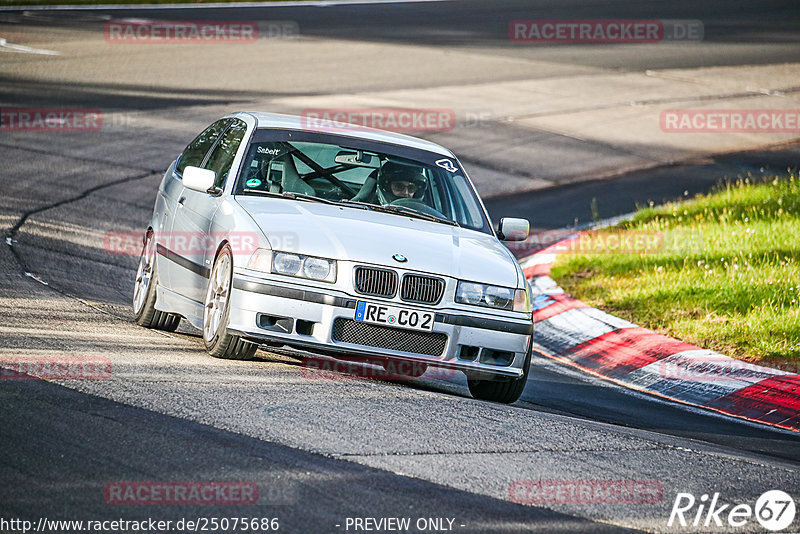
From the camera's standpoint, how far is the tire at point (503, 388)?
766cm

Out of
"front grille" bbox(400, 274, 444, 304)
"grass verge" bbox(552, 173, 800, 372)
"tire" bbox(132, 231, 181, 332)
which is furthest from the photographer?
"grass verge" bbox(552, 173, 800, 372)

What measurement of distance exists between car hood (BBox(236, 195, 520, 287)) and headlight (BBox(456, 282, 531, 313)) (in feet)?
0.16

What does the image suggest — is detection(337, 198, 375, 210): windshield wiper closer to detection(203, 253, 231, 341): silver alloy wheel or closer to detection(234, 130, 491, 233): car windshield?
detection(234, 130, 491, 233): car windshield

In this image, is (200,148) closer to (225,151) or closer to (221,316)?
(225,151)

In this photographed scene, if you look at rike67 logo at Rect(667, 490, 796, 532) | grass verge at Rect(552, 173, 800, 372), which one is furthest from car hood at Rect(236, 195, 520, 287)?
grass verge at Rect(552, 173, 800, 372)

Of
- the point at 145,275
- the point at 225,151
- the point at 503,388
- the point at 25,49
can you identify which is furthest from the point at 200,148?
the point at 25,49

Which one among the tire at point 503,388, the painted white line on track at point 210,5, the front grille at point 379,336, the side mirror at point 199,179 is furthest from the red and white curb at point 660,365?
the painted white line on track at point 210,5

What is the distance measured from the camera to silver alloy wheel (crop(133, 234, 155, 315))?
8.90 m

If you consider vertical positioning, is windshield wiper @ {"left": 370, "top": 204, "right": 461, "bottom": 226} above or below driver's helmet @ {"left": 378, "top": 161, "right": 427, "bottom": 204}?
below

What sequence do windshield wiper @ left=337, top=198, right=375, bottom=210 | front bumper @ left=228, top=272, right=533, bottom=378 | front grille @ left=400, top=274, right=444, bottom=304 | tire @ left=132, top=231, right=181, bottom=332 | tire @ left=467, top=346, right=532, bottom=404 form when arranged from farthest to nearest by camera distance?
tire @ left=132, top=231, right=181, bottom=332
windshield wiper @ left=337, top=198, right=375, bottom=210
tire @ left=467, top=346, right=532, bottom=404
front grille @ left=400, top=274, right=444, bottom=304
front bumper @ left=228, top=272, right=533, bottom=378

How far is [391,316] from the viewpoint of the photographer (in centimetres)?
711

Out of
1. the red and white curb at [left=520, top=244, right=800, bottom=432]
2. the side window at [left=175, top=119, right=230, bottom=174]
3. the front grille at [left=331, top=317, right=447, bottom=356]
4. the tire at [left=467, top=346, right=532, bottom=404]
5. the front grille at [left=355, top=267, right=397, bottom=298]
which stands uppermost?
the side window at [left=175, top=119, right=230, bottom=174]

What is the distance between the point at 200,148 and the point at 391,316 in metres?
3.02

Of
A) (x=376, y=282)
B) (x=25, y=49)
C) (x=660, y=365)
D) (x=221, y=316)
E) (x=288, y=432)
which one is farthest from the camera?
(x=25, y=49)
